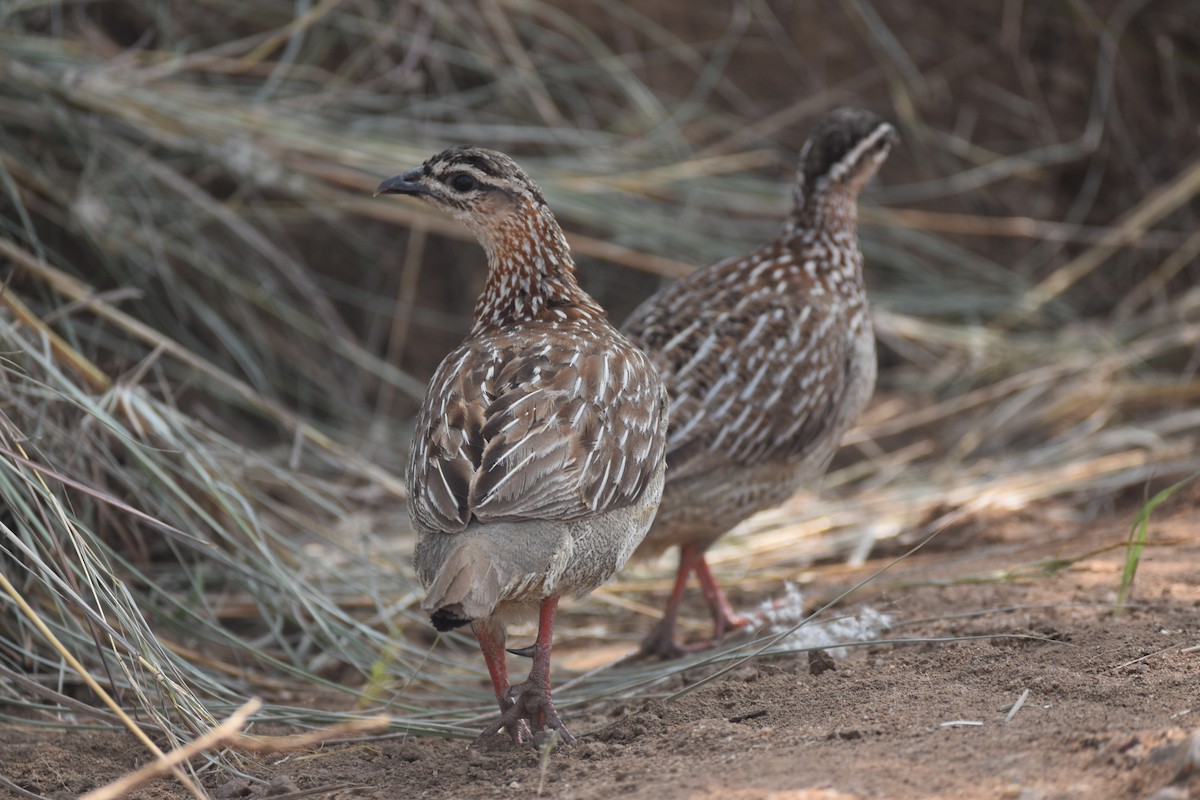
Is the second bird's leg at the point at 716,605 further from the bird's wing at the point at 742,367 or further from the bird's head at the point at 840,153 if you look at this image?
the bird's head at the point at 840,153

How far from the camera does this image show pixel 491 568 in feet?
10.7

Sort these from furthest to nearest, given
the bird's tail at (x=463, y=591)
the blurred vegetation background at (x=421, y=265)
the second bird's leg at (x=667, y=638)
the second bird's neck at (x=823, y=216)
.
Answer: the second bird's neck at (x=823, y=216) → the second bird's leg at (x=667, y=638) → the blurred vegetation background at (x=421, y=265) → the bird's tail at (x=463, y=591)

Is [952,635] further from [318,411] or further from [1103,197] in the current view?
[1103,197]

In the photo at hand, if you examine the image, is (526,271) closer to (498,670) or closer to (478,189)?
(478,189)

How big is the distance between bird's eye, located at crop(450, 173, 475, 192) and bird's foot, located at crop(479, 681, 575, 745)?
1619 mm

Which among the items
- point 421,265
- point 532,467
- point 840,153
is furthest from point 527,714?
point 421,265

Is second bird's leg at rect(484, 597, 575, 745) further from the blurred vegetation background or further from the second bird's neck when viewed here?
Answer: the second bird's neck

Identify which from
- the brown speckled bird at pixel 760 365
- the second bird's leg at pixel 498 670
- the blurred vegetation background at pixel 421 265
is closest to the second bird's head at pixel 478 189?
the brown speckled bird at pixel 760 365

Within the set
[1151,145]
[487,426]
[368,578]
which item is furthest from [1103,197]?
[487,426]

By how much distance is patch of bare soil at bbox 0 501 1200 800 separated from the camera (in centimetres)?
288

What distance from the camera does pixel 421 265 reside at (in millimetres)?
8281

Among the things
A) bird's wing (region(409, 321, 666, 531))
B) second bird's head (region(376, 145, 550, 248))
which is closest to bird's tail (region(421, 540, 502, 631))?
bird's wing (region(409, 321, 666, 531))

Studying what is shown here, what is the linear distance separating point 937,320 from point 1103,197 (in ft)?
5.70

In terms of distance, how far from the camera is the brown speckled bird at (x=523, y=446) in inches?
133
